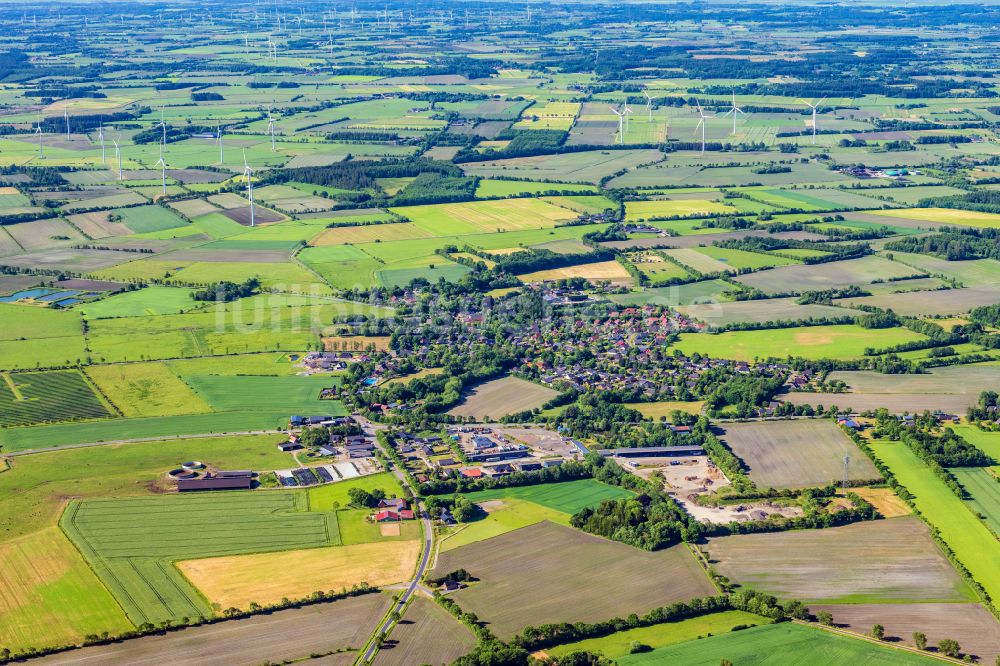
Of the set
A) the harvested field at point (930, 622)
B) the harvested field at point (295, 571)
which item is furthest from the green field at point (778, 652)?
the harvested field at point (295, 571)

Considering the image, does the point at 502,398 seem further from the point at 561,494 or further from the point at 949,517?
the point at 949,517

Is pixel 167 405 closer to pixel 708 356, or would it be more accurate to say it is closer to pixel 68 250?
pixel 708 356

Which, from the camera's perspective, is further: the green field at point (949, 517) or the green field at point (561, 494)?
the green field at point (561, 494)

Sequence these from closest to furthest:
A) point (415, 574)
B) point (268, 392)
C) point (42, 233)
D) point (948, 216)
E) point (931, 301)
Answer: point (415, 574) → point (268, 392) → point (931, 301) → point (42, 233) → point (948, 216)

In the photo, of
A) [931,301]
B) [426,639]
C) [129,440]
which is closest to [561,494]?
[426,639]

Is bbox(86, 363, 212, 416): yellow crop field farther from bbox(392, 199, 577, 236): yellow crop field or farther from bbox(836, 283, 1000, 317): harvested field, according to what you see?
bbox(836, 283, 1000, 317): harvested field

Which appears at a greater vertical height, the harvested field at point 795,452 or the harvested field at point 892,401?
the harvested field at point 892,401

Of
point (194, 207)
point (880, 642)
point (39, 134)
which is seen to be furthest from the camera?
point (39, 134)

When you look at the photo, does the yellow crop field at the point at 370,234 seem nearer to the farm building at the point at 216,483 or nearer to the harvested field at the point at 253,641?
the farm building at the point at 216,483
